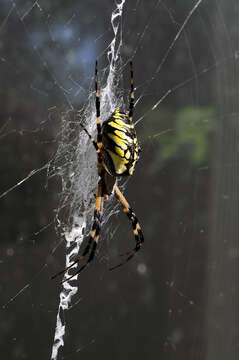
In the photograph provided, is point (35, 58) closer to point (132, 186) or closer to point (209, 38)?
point (132, 186)

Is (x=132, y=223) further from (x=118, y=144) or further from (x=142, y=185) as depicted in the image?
(x=142, y=185)

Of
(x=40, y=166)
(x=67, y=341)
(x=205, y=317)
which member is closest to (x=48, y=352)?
(x=67, y=341)

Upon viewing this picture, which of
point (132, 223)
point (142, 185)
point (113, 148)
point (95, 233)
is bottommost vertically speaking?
point (142, 185)

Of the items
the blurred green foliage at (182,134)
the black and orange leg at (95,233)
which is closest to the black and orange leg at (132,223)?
the black and orange leg at (95,233)

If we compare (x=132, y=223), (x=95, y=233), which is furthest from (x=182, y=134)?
(x=95, y=233)

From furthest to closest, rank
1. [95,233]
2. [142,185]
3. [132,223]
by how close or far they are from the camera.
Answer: [142,185]
[132,223]
[95,233]

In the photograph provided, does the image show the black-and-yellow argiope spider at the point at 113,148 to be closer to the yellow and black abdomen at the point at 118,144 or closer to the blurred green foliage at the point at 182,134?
the yellow and black abdomen at the point at 118,144

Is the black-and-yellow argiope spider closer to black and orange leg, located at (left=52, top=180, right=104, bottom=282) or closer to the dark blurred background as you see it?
black and orange leg, located at (left=52, top=180, right=104, bottom=282)
